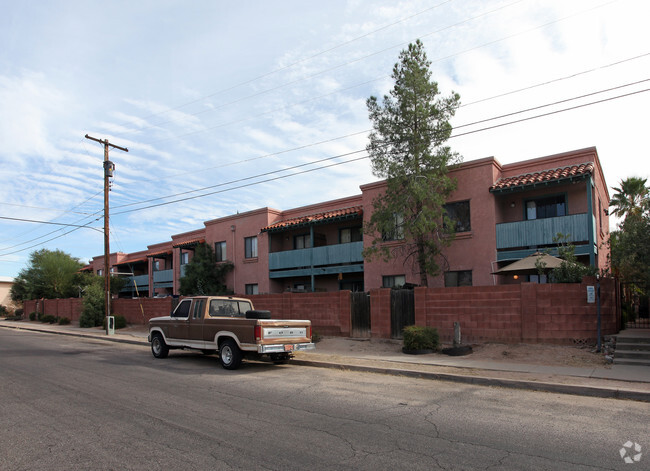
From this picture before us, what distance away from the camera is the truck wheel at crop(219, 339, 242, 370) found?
11.3m

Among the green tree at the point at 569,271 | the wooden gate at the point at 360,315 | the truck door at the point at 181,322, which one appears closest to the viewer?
the truck door at the point at 181,322

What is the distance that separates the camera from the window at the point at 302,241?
2667cm

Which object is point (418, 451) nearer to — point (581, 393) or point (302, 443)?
point (302, 443)

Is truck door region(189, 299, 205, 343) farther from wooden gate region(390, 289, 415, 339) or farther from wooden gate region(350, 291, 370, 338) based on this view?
wooden gate region(390, 289, 415, 339)

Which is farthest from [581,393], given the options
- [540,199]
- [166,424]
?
[540,199]

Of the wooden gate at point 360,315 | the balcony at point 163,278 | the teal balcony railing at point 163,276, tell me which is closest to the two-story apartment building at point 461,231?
the wooden gate at point 360,315

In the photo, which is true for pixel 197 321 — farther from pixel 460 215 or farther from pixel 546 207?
pixel 546 207

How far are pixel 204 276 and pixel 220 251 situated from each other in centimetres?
249

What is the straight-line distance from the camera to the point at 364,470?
4680 millimetres

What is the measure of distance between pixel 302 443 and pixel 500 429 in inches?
107

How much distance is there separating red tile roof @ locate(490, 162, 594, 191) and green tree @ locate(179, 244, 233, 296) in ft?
56.5

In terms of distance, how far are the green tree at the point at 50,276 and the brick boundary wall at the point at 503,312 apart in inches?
1465

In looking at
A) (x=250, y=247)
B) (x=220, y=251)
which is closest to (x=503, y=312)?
(x=250, y=247)

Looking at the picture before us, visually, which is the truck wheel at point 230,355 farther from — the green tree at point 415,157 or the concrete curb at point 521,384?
the green tree at point 415,157
